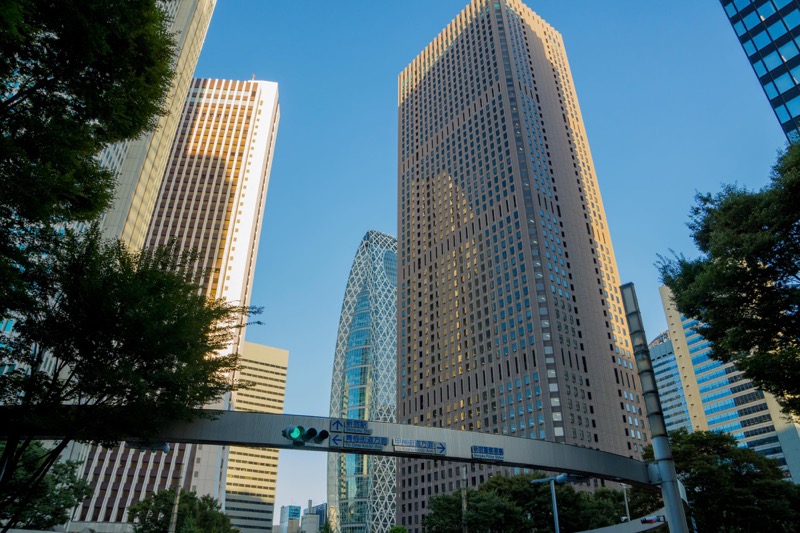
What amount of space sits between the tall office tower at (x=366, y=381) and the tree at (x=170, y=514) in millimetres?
112766

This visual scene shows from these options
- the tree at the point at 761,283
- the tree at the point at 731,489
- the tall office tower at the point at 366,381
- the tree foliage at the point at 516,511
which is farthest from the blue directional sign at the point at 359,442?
the tall office tower at the point at 366,381

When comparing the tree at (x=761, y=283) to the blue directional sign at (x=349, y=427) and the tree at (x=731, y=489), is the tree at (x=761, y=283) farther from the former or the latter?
the tree at (x=731, y=489)

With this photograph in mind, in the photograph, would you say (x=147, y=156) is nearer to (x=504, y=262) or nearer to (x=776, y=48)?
(x=504, y=262)

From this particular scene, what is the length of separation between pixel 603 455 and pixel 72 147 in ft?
76.3

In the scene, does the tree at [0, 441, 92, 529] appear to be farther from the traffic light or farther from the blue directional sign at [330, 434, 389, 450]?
the blue directional sign at [330, 434, 389, 450]

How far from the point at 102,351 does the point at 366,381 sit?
164211 millimetres

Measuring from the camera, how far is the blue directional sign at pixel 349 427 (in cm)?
2117

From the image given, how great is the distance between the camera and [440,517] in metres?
53.1

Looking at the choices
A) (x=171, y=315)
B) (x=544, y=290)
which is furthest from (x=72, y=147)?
(x=544, y=290)

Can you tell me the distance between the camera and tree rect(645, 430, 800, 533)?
4206 centimetres

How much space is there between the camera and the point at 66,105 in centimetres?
1331

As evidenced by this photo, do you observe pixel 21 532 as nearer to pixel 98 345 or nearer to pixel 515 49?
pixel 98 345

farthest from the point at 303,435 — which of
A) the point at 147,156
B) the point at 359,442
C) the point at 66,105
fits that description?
the point at 147,156

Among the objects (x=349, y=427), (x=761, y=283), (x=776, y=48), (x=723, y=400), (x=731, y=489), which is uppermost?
(x=776, y=48)
